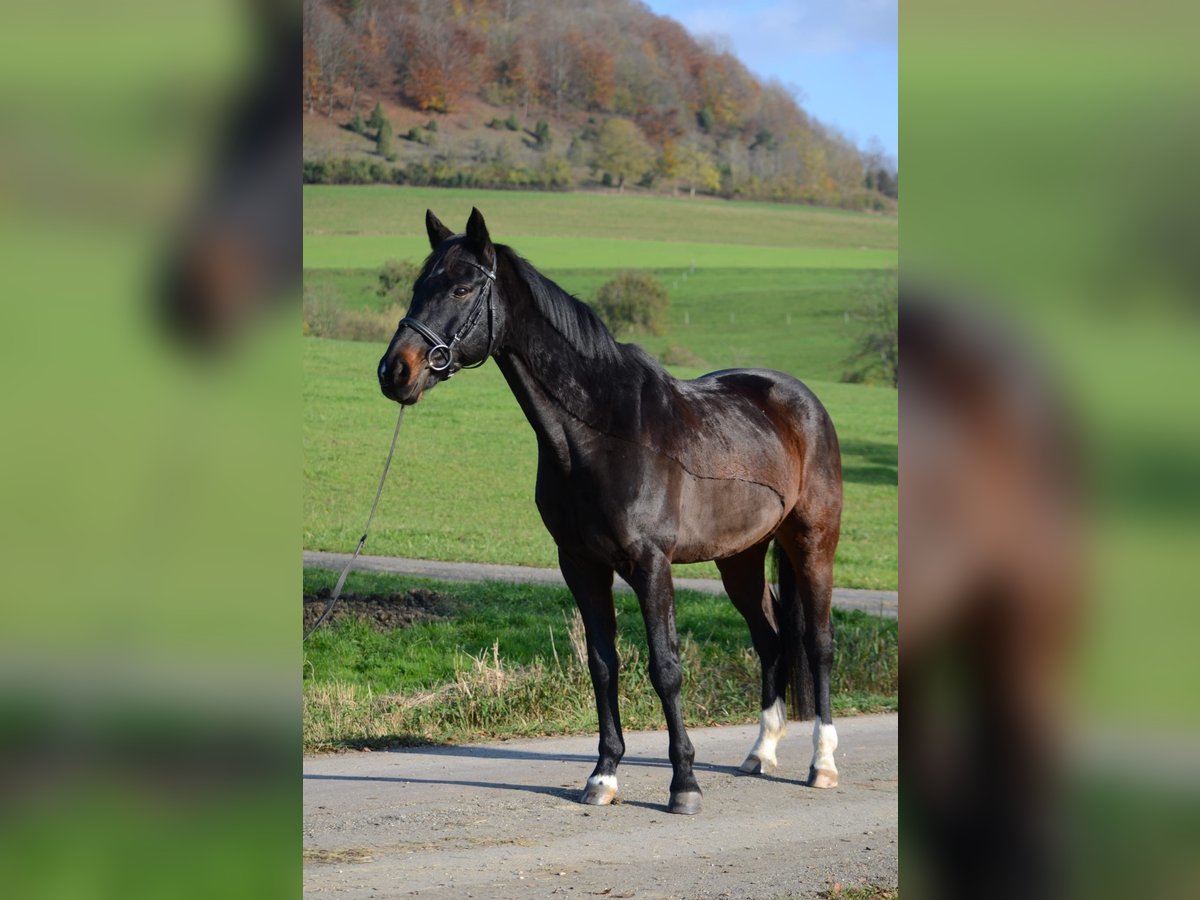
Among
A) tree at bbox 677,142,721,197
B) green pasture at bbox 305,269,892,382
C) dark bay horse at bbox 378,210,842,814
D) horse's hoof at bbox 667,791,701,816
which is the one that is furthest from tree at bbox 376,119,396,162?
horse's hoof at bbox 667,791,701,816

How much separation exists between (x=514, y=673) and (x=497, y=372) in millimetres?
16161

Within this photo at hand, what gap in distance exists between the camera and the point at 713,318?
25422 mm

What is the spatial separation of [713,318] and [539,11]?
617cm

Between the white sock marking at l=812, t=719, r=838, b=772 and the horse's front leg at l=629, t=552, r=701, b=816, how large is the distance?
72cm

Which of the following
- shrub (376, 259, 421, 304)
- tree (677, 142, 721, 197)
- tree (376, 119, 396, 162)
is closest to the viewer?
shrub (376, 259, 421, 304)

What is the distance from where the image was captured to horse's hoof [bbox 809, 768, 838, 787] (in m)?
5.92

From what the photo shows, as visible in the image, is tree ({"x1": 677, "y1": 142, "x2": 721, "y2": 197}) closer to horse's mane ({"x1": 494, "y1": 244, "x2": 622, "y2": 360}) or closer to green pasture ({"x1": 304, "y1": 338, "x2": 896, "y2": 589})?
green pasture ({"x1": 304, "y1": 338, "x2": 896, "y2": 589})

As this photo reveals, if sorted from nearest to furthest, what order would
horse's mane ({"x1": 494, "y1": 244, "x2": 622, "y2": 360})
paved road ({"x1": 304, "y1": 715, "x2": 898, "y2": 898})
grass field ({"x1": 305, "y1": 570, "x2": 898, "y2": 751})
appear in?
paved road ({"x1": 304, "y1": 715, "x2": 898, "y2": 898}), horse's mane ({"x1": 494, "y1": 244, "x2": 622, "y2": 360}), grass field ({"x1": 305, "y1": 570, "x2": 898, "y2": 751})
